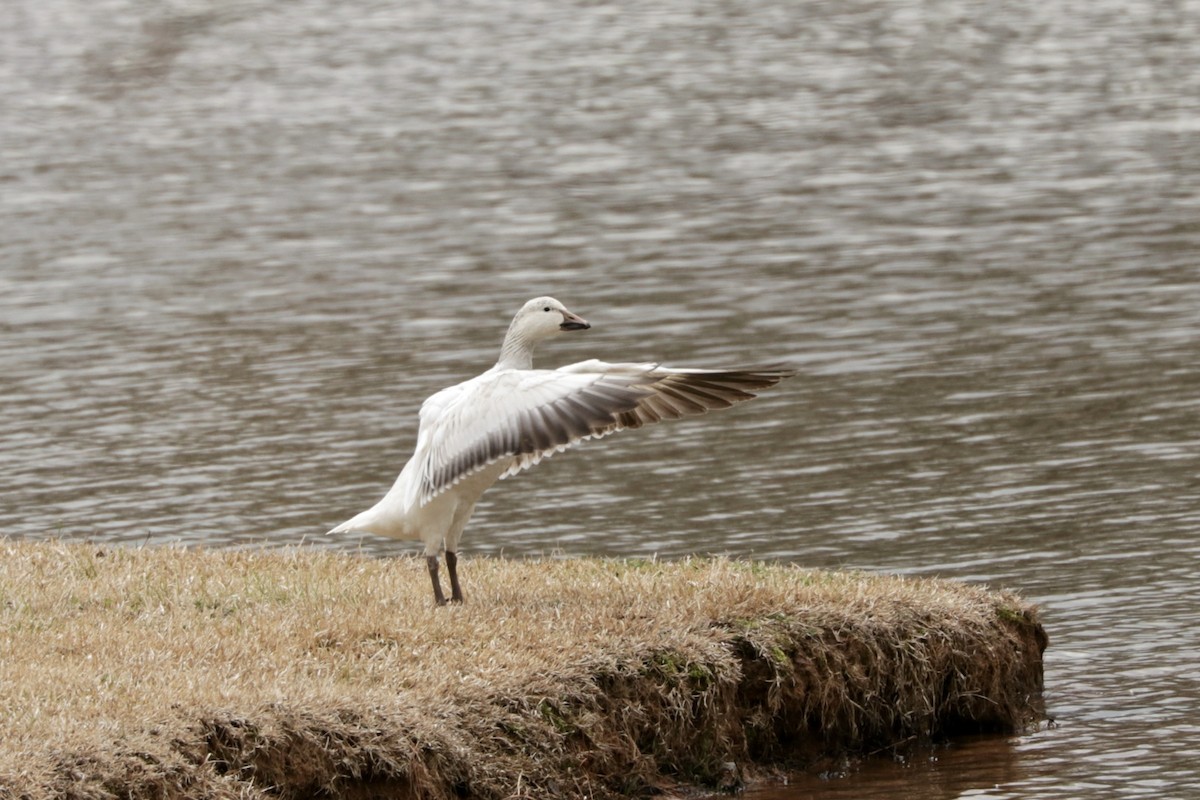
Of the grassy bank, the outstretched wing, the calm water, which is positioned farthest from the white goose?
the calm water

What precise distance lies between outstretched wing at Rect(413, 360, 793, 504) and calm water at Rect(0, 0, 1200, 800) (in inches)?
72.6

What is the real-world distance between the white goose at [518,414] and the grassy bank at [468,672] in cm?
44

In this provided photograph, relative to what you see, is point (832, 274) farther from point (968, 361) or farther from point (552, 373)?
point (552, 373)

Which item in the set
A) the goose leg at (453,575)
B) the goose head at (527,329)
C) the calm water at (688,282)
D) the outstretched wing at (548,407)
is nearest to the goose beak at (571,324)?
the goose head at (527,329)

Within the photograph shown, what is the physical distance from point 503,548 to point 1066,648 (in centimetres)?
433

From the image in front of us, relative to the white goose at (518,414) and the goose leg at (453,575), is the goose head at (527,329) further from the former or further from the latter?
the goose leg at (453,575)

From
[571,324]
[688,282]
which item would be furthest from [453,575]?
[688,282]

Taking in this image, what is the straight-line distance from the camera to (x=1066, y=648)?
11727 millimetres

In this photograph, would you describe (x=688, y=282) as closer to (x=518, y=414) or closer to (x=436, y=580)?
(x=436, y=580)

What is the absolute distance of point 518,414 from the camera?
9.18m

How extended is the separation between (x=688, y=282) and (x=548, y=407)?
14.8 metres

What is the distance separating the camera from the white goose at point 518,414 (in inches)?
359

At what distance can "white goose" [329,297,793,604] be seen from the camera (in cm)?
911

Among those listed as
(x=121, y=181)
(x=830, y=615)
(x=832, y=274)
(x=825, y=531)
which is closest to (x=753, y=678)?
(x=830, y=615)
